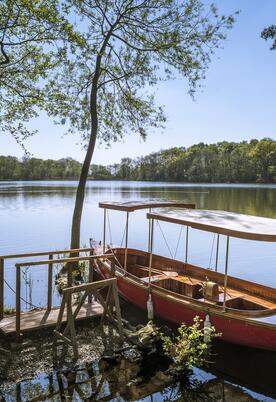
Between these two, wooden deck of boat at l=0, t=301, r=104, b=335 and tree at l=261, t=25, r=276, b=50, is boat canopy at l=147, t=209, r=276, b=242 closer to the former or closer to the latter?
→ wooden deck of boat at l=0, t=301, r=104, b=335

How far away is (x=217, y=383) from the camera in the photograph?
796cm

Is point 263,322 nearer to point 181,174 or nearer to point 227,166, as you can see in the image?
point 227,166

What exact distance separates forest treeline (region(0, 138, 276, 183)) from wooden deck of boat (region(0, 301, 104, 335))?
84731mm

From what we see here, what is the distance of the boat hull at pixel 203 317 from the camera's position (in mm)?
8522

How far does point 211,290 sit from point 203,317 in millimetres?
834

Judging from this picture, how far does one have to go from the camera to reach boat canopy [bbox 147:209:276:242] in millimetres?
8438

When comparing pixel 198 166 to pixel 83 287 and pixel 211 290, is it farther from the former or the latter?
pixel 83 287

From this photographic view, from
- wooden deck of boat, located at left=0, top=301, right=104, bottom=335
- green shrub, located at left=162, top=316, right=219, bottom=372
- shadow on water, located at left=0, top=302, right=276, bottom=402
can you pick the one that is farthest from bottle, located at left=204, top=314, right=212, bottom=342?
wooden deck of boat, located at left=0, top=301, right=104, bottom=335

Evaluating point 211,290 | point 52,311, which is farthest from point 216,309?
point 52,311

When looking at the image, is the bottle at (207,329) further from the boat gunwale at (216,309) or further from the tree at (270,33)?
the tree at (270,33)

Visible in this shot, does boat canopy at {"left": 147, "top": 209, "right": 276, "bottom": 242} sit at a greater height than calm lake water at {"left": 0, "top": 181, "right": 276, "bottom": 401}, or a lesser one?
greater

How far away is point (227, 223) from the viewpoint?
958 centimetres

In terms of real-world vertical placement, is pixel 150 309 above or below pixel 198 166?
below

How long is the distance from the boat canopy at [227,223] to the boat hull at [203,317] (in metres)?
1.92
